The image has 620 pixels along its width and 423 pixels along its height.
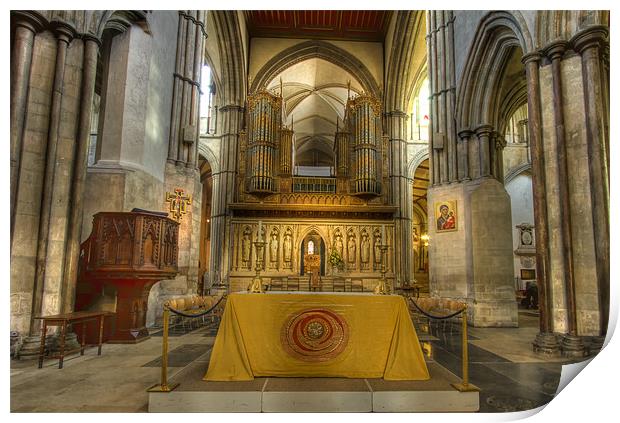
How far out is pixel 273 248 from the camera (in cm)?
1568

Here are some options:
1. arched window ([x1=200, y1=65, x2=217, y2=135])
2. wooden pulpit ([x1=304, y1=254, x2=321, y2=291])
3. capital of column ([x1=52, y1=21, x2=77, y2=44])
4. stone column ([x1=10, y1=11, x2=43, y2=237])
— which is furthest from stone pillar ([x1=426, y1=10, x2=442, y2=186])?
arched window ([x1=200, y1=65, x2=217, y2=135])

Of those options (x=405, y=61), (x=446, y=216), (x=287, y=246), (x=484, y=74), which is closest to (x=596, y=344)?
(x=446, y=216)

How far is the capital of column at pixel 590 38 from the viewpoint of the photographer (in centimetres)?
574

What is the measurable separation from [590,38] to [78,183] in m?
7.78

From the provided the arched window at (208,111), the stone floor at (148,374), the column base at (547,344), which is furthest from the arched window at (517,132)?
the column base at (547,344)

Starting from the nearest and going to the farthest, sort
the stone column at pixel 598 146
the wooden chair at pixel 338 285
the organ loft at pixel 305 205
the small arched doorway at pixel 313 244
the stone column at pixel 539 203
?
the stone column at pixel 598 146, the stone column at pixel 539 203, the wooden chair at pixel 338 285, the organ loft at pixel 305 205, the small arched doorway at pixel 313 244

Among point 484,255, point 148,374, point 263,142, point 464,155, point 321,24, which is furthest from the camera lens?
point 321,24

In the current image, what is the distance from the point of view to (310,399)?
3.42m

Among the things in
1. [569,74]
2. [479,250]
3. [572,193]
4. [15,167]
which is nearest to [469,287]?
[479,250]

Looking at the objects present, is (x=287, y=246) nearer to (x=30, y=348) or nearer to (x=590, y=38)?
(x=30, y=348)

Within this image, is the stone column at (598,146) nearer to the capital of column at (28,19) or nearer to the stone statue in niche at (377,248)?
the capital of column at (28,19)

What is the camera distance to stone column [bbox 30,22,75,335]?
5.18 metres

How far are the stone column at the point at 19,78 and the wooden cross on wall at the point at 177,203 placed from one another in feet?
14.3

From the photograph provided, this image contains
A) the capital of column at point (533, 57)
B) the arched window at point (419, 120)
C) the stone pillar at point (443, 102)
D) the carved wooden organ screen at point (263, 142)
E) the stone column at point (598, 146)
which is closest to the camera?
the stone column at point (598, 146)
